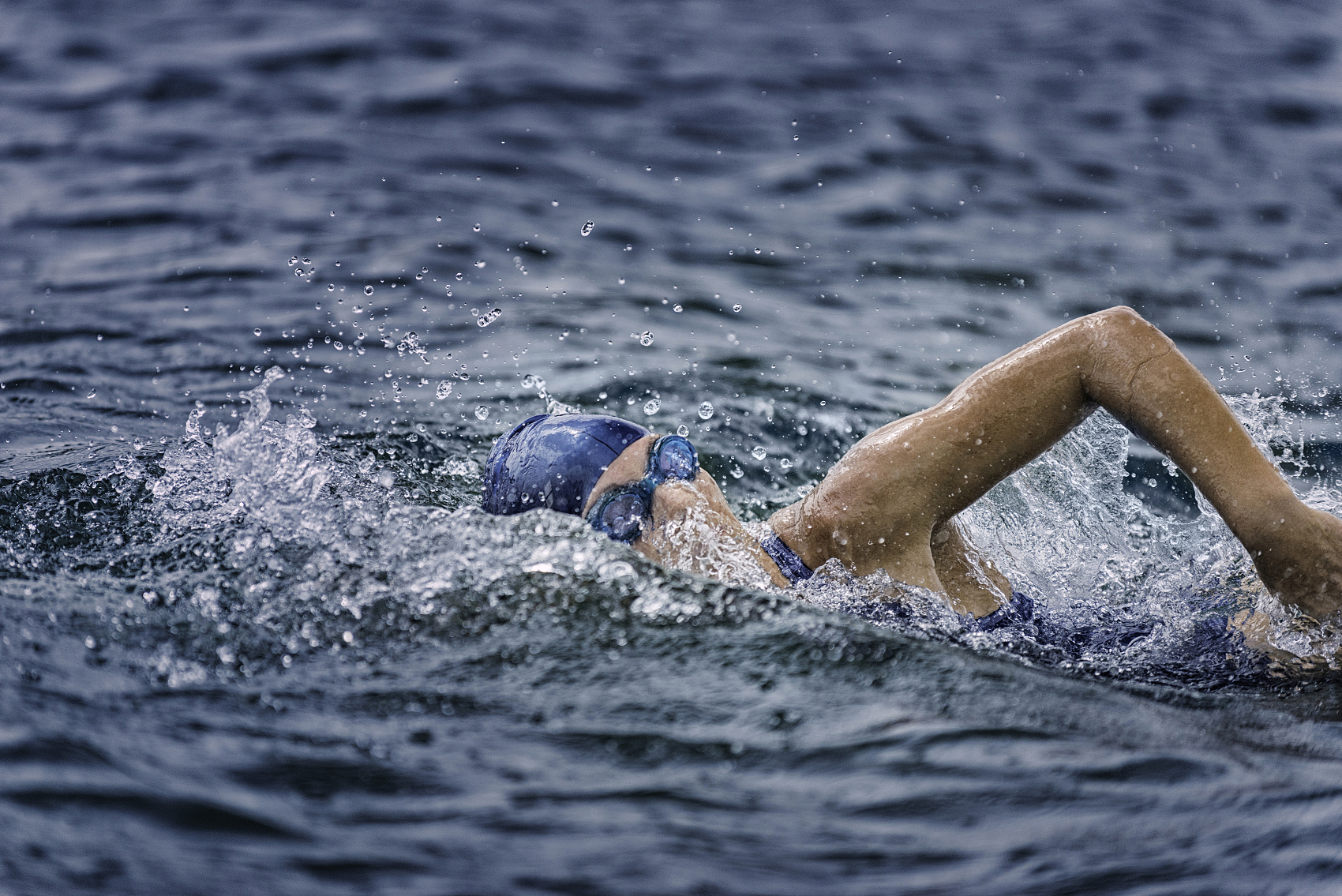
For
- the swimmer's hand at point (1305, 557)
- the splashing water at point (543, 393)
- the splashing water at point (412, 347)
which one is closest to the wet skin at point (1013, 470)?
the swimmer's hand at point (1305, 557)

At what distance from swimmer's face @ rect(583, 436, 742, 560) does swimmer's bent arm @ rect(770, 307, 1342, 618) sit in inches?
10.9

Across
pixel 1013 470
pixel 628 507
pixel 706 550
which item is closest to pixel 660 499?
pixel 628 507

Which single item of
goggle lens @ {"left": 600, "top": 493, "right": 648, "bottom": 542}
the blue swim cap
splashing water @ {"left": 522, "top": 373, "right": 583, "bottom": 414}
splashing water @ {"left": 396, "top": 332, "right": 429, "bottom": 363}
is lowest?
splashing water @ {"left": 522, "top": 373, "right": 583, "bottom": 414}

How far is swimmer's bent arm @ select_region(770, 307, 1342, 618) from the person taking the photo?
3.37 meters

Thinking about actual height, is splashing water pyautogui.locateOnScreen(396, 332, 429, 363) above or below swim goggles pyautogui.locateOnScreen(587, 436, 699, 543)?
below

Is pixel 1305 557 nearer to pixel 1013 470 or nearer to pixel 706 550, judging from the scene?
pixel 1013 470

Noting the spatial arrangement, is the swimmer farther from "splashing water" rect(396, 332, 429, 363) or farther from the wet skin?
"splashing water" rect(396, 332, 429, 363)

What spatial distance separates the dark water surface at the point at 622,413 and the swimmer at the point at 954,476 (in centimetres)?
14

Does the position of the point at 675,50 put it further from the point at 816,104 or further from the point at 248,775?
the point at 248,775

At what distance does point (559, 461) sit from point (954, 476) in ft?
4.04

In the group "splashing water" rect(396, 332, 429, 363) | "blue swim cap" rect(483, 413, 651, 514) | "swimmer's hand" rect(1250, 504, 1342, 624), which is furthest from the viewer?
"splashing water" rect(396, 332, 429, 363)

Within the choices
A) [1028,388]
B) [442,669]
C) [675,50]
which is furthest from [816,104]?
[442,669]

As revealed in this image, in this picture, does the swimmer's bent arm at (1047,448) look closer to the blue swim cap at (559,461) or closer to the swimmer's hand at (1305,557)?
the swimmer's hand at (1305,557)

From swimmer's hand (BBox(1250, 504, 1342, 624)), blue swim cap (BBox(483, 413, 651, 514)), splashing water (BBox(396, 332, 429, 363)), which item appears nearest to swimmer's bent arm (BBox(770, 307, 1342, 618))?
swimmer's hand (BBox(1250, 504, 1342, 624))
